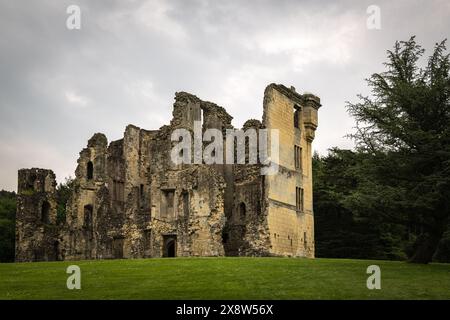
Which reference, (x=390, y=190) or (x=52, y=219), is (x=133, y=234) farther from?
(x=390, y=190)

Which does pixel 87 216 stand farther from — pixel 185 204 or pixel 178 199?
pixel 185 204

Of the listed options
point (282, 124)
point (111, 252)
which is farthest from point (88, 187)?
point (282, 124)

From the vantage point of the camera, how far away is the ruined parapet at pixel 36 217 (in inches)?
2346

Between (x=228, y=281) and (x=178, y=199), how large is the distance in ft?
79.4

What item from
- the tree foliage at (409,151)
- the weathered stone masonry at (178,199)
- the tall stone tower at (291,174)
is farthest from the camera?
the tall stone tower at (291,174)

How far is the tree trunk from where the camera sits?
3326cm

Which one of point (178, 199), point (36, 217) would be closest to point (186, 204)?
point (178, 199)

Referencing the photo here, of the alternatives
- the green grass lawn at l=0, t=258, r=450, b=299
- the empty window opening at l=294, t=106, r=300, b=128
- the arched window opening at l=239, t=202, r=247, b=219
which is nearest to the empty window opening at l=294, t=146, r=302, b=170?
the empty window opening at l=294, t=106, r=300, b=128

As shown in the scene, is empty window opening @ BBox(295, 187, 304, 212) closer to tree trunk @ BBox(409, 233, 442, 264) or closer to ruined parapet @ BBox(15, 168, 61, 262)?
tree trunk @ BBox(409, 233, 442, 264)

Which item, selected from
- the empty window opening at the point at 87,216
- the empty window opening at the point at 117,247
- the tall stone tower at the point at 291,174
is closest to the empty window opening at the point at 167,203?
the empty window opening at the point at 117,247

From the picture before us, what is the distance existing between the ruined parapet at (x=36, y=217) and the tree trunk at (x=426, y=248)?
35.6 m

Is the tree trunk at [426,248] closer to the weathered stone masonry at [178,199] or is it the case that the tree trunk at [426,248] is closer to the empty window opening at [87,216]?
the weathered stone masonry at [178,199]

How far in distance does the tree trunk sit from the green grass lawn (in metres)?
1.68

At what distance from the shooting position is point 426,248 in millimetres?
33750
